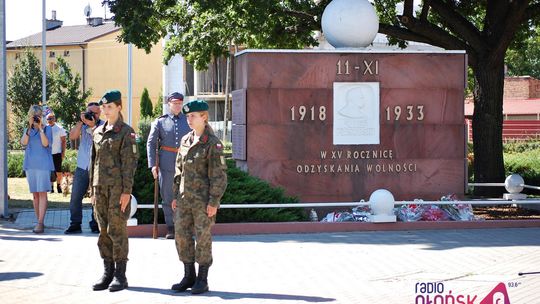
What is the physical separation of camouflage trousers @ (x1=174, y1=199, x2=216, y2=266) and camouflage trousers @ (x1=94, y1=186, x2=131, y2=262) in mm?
603

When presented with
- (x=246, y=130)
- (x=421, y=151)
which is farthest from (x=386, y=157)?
(x=246, y=130)

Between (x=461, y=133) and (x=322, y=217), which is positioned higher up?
(x=461, y=133)

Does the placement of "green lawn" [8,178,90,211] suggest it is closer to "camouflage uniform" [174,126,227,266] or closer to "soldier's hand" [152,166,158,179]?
"soldier's hand" [152,166,158,179]

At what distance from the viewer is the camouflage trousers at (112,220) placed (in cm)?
895

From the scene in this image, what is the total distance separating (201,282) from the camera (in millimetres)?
8688

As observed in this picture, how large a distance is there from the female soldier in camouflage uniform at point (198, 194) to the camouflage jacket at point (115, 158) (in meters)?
0.56

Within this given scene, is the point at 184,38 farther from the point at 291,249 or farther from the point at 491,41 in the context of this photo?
the point at 291,249

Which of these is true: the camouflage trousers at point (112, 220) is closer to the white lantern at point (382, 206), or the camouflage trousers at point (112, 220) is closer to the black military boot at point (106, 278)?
the black military boot at point (106, 278)

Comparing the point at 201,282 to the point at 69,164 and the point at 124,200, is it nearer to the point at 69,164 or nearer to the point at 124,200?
the point at 124,200

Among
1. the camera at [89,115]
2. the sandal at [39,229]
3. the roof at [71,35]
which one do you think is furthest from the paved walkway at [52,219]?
the roof at [71,35]

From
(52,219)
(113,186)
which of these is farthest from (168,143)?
(52,219)

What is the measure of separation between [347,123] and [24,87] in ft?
121

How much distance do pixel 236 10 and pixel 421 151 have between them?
8040 mm

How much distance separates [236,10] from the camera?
21609 millimetres
